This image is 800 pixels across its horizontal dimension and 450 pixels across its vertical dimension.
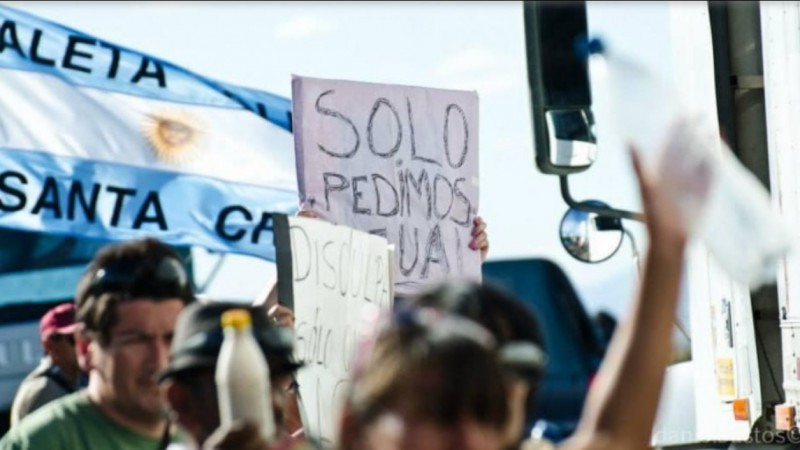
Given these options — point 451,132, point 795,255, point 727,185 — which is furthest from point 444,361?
point 795,255

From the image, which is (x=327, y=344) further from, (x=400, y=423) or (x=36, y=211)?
(x=400, y=423)

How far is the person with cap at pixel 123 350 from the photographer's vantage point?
16.2ft

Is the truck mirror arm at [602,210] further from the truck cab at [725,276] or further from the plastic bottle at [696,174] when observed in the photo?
the plastic bottle at [696,174]

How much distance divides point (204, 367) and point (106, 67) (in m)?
6.42

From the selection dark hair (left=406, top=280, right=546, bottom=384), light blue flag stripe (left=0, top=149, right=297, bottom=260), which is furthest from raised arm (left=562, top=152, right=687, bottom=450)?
light blue flag stripe (left=0, top=149, right=297, bottom=260)

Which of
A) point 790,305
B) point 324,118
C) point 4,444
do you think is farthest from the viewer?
point 790,305

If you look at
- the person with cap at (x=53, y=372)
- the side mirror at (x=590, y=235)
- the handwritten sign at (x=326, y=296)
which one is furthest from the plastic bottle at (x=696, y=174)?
the side mirror at (x=590, y=235)

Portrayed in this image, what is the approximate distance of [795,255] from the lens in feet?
29.8

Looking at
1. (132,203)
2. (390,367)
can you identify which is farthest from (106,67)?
(390,367)

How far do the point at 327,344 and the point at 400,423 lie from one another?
12.9 feet

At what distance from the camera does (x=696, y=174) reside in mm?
3064

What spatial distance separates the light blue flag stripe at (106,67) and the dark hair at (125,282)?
4.84m

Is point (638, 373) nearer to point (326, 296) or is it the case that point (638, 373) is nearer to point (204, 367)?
point (204, 367)

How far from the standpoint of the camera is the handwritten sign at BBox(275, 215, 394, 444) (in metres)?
6.75
